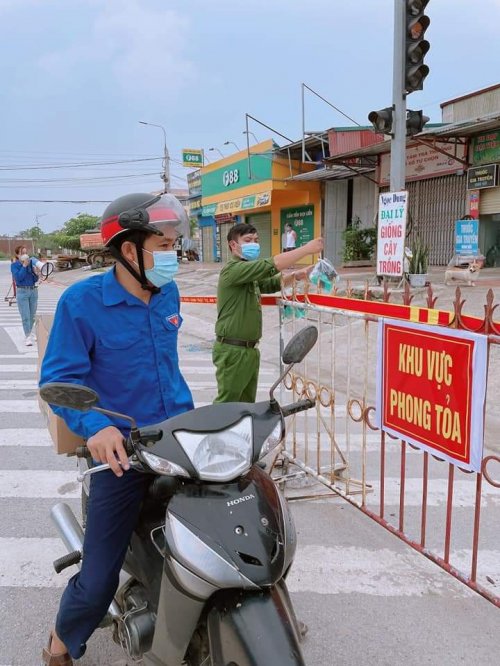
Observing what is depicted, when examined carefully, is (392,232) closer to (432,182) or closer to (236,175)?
(432,182)

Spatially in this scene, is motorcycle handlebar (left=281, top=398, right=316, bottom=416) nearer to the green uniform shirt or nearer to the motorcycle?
the motorcycle

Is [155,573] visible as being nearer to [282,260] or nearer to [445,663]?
[445,663]

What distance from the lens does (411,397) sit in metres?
2.76

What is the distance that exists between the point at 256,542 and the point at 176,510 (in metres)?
0.25

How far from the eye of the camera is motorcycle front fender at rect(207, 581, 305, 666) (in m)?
1.49

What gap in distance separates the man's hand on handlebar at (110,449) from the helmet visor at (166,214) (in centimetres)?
76

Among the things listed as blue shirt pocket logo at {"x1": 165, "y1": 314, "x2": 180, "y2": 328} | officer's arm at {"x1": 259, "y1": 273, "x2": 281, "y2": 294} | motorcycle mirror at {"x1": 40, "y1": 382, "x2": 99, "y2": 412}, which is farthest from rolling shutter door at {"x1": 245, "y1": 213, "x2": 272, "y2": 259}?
motorcycle mirror at {"x1": 40, "y1": 382, "x2": 99, "y2": 412}

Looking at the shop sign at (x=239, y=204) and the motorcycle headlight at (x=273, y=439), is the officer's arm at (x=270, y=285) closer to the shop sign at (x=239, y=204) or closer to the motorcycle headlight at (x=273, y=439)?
the motorcycle headlight at (x=273, y=439)

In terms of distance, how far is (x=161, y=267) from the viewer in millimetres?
2045

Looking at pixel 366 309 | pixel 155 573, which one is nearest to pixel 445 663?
pixel 155 573

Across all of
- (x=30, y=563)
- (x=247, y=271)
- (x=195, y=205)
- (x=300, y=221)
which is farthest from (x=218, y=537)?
(x=195, y=205)

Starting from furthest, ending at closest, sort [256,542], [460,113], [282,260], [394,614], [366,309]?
[460,113], [282,260], [366,309], [394,614], [256,542]

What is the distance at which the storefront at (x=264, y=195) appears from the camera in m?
21.5

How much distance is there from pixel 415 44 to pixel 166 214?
663cm
